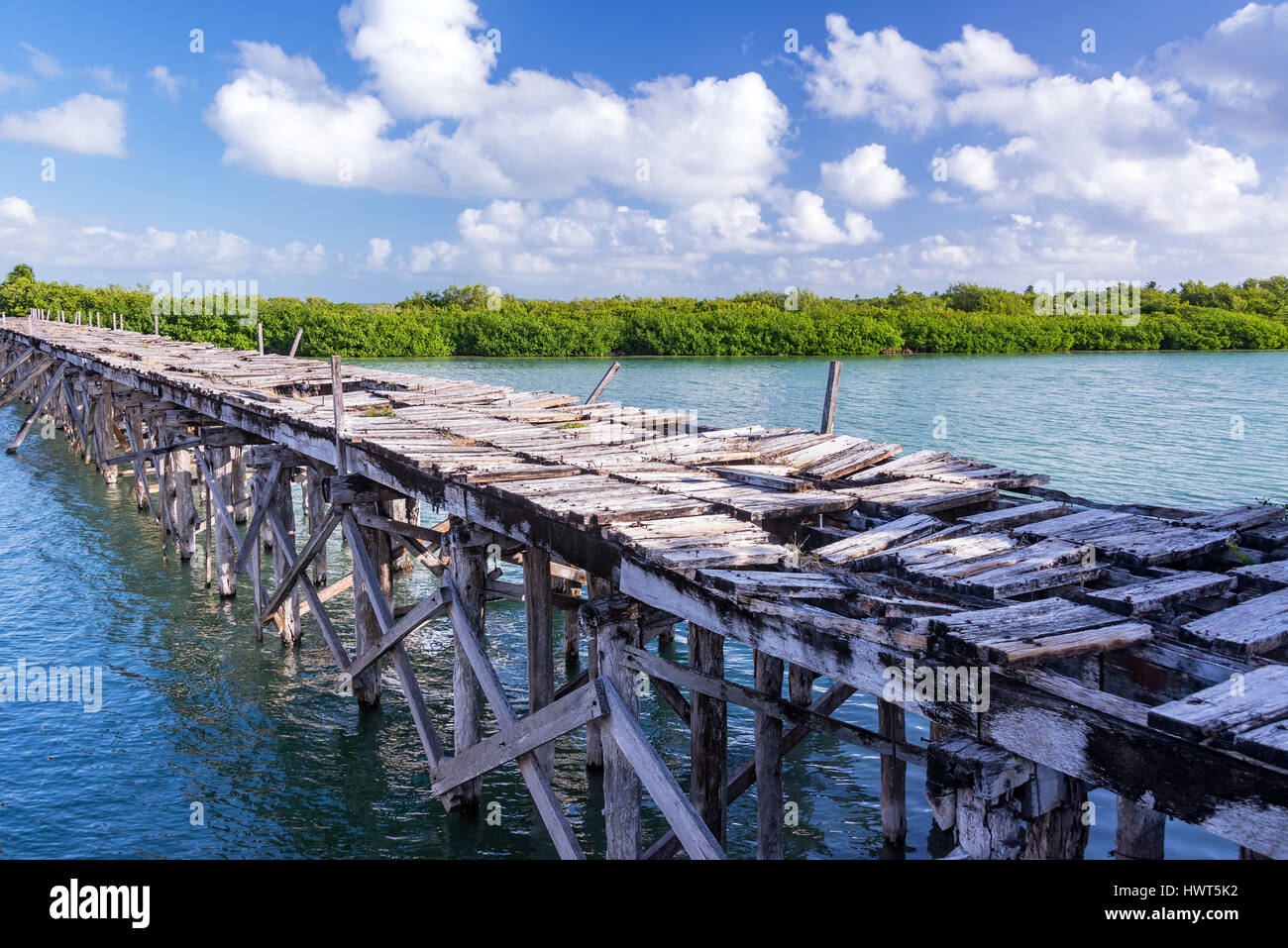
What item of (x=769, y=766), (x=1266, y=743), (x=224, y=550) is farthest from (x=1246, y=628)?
(x=224, y=550)

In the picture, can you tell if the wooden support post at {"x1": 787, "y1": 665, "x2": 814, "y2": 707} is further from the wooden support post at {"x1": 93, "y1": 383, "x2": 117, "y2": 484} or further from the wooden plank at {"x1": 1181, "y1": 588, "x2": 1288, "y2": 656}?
the wooden support post at {"x1": 93, "y1": 383, "x2": 117, "y2": 484}

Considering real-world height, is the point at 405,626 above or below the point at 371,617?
above

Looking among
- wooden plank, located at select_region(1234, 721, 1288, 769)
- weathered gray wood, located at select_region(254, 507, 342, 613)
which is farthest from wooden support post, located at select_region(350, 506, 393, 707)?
wooden plank, located at select_region(1234, 721, 1288, 769)

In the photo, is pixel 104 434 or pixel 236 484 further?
pixel 104 434

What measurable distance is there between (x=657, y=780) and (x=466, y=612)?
9.82 ft

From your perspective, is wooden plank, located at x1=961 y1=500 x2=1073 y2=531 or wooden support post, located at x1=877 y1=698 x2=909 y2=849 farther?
wooden support post, located at x1=877 y1=698 x2=909 y2=849

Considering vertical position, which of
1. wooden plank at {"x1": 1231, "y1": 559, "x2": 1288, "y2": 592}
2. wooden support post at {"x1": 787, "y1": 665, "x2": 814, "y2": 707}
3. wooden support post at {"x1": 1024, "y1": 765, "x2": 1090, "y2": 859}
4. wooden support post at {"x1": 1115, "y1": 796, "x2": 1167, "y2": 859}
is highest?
wooden plank at {"x1": 1231, "y1": 559, "x2": 1288, "y2": 592}

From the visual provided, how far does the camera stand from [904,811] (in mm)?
7910

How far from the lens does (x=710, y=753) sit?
6.80m

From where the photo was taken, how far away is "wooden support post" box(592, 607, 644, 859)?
5566 mm

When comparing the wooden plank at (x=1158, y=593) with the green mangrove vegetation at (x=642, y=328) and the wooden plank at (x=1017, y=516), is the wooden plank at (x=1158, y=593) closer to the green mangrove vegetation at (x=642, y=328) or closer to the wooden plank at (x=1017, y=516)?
the wooden plank at (x=1017, y=516)

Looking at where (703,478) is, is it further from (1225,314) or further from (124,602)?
(1225,314)

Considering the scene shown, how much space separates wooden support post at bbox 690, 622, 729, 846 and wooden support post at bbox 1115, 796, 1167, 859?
252cm

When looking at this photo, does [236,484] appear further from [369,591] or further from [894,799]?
[894,799]
